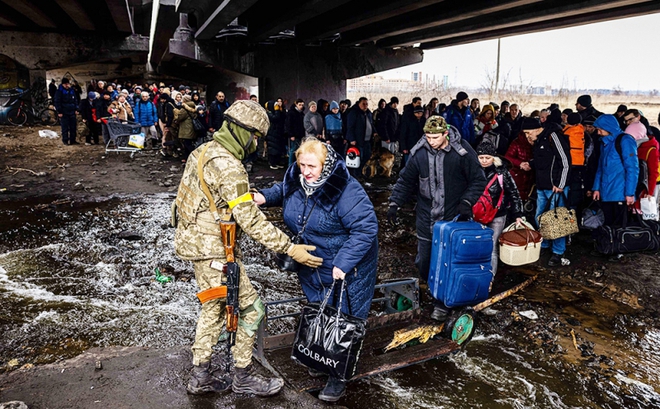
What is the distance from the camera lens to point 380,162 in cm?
1296

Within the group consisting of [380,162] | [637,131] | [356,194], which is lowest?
[380,162]

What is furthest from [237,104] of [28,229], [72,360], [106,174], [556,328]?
[106,174]

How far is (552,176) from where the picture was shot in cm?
641

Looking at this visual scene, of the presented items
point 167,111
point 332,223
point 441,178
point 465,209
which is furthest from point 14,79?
point 332,223

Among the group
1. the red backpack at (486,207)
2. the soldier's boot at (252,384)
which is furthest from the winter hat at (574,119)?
the soldier's boot at (252,384)

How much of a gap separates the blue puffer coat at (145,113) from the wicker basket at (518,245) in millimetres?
14108

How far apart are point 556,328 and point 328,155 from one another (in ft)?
10.5

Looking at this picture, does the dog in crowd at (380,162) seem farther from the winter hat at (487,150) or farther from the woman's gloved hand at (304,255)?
the woman's gloved hand at (304,255)

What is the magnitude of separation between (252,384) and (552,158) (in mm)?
4864

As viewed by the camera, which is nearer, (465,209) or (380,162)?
(465,209)

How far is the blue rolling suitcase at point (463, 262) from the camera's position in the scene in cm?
429

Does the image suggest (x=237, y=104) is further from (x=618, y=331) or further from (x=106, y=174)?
(x=106, y=174)

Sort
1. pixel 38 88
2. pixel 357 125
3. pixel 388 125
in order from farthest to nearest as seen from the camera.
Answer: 1. pixel 38 88
2. pixel 388 125
3. pixel 357 125

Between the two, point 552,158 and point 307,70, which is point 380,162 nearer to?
point 307,70
